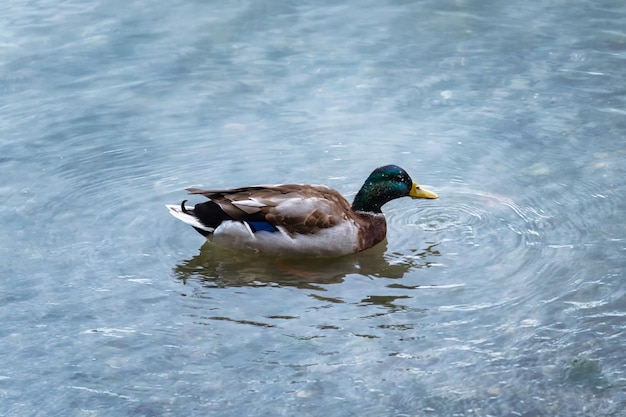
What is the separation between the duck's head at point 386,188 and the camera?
26.5 ft

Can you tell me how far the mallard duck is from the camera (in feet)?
25.7

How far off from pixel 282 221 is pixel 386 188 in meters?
0.83

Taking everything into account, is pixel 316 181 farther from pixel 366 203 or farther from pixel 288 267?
pixel 288 267

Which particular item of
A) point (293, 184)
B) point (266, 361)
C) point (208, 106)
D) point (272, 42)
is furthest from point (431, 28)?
point (266, 361)

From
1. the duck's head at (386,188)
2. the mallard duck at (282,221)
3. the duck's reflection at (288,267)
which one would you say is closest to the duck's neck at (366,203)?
the duck's head at (386,188)

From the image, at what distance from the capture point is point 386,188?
809 cm

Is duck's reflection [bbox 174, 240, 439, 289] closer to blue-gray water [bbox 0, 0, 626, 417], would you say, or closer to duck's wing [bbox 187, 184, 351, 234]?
blue-gray water [bbox 0, 0, 626, 417]

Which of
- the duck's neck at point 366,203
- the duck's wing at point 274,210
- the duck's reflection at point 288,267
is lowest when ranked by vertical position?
the duck's reflection at point 288,267

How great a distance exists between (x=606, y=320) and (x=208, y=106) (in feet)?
14.9

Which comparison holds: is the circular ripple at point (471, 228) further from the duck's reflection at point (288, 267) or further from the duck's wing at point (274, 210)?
the duck's wing at point (274, 210)

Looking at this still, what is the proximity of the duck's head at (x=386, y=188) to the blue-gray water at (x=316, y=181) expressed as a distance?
0.24 meters

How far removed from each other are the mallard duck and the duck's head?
0.20 meters

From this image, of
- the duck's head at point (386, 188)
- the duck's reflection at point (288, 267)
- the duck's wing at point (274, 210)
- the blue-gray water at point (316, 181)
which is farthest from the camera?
the duck's head at point (386, 188)

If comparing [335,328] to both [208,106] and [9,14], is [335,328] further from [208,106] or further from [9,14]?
[9,14]
